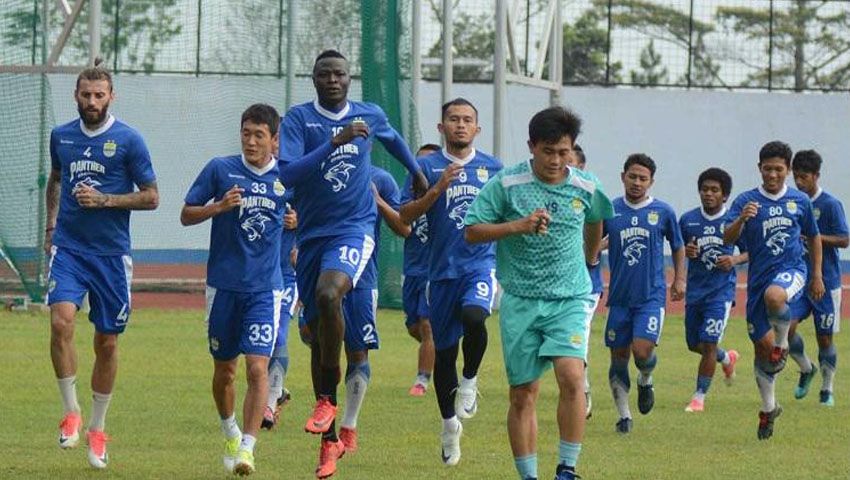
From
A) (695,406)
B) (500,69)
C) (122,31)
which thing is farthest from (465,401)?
(122,31)

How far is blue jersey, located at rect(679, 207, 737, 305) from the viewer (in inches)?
593

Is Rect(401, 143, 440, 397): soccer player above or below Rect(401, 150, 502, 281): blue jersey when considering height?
below

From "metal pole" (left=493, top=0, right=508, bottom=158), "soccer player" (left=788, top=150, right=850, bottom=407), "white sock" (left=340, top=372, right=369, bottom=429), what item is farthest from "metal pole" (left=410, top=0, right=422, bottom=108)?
"white sock" (left=340, top=372, right=369, bottom=429)

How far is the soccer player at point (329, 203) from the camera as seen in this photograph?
410 inches

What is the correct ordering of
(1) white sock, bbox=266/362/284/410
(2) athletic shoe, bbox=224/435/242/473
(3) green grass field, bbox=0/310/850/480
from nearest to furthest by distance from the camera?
(2) athletic shoe, bbox=224/435/242/473, (3) green grass field, bbox=0/310/850/480, (1) white sock, bbox=266/362/284/410

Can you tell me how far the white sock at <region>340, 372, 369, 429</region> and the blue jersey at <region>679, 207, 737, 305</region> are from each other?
4437 mm

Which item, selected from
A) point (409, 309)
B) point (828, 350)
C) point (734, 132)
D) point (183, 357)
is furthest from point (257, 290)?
point (734, 132)

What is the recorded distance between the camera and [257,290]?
10617 mm

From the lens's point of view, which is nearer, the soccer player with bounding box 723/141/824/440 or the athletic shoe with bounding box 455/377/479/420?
the athletic shoe with bounding box 455/377/479/420

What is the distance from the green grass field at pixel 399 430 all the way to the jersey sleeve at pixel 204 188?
5.13 feet

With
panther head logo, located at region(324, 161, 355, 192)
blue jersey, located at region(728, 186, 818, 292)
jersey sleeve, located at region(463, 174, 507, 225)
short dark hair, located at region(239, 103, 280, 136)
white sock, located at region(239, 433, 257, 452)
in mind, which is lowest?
white sock, located at region(239, 433, 257, 452)

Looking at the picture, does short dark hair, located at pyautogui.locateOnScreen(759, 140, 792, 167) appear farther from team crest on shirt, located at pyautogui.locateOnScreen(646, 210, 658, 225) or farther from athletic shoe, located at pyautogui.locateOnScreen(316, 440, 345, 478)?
athletic shoe, located at pyautogui.locateOnScreen(316, 440, 345, 478)

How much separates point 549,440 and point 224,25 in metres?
14.0

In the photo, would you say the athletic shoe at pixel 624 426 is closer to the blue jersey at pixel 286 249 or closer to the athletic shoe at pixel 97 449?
the blue jersey at pixel 286 249
